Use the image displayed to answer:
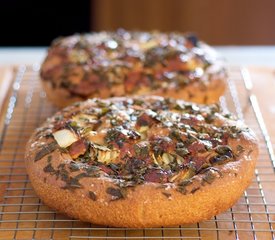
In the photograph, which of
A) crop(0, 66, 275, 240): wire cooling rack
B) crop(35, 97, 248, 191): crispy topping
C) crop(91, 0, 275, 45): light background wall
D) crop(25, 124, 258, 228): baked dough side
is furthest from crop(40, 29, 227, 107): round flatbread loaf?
crop(91, 0, 275, 45): light background wall

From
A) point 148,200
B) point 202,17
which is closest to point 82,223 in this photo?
point 148,200

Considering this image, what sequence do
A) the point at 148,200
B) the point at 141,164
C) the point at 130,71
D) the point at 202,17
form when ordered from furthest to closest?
the point at 202,17 → the point at 130,71 → the point at 141,164 → the point at 148,200

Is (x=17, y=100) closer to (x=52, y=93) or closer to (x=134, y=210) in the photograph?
(x=52, y=93)

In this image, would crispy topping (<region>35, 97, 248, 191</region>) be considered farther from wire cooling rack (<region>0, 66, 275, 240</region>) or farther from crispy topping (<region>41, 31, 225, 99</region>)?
crispy topping (<region>41, 31, 225, 99</region>)

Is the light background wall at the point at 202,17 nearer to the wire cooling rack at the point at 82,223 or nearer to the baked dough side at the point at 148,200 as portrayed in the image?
the wire cooling rack at the point at 82,223

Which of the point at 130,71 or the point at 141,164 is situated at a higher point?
the point at 141,164

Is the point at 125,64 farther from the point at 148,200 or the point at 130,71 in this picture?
A: the point at 148,200

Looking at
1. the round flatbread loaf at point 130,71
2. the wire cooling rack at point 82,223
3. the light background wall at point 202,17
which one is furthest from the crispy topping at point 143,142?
the light background wall at point 202,17
